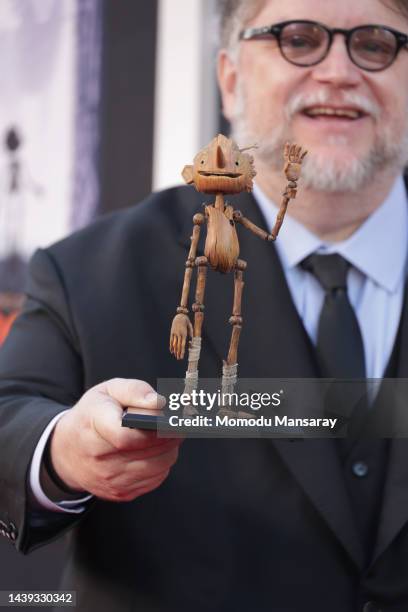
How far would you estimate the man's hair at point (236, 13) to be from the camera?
218cm

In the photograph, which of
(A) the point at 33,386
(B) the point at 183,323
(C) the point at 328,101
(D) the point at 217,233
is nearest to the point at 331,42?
(C) the point at 328,101

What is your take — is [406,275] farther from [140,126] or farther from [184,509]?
[140,126]

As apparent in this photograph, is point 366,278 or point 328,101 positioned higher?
point 328,101

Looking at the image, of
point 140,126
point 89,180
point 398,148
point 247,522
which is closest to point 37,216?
point 89,180

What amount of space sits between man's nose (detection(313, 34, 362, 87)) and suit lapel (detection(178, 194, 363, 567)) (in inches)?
16.3

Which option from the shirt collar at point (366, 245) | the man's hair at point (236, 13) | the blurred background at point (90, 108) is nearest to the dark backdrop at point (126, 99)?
the blurred background at point (90, 108)

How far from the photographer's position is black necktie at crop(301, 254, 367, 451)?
194 cm

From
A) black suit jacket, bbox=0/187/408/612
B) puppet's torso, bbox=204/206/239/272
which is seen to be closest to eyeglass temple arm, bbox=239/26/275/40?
black suit jacket, bbox=0/187/408/612

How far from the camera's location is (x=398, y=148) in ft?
7.38

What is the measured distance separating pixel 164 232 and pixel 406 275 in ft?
2.02

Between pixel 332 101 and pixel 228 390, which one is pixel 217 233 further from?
pixel 332 101

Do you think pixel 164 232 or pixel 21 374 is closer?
pixel 21 374

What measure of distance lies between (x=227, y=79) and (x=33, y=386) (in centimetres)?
109

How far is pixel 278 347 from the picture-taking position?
76.4 inches
